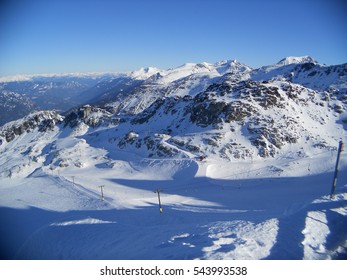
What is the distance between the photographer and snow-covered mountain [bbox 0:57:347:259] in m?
16.0

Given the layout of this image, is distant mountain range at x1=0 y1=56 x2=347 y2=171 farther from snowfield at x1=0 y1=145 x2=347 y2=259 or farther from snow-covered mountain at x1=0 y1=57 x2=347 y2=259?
snowfield at x1=0 y1=145 x2=347 y2=259

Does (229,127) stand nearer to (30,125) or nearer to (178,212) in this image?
(178,212)

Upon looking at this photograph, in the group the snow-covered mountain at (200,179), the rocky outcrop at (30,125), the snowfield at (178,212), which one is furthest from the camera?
the rocky outcrop at (30,125)

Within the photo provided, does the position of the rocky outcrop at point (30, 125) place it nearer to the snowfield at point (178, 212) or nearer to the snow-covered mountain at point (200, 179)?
the snow-covered mountain at point (200, 179)

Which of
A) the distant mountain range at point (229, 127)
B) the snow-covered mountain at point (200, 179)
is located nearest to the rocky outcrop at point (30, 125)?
the snow-covered mountain at point (200, 179)

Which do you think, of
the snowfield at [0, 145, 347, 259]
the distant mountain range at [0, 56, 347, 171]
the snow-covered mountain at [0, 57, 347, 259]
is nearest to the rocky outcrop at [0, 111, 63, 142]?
the snow-covered mountain at [0, 57, 347, 259]

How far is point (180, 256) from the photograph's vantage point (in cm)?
1355

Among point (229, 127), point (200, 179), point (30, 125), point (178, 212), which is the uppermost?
point (229, 127)

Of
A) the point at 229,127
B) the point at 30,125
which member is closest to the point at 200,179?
the point at 229,127

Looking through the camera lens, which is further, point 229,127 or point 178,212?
point 229,127

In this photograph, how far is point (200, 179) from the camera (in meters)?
49.2

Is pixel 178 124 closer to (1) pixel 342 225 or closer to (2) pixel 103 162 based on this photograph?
(2) pixel 103 162

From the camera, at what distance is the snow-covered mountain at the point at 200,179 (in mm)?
16000

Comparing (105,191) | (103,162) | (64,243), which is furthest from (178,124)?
(64,243)
